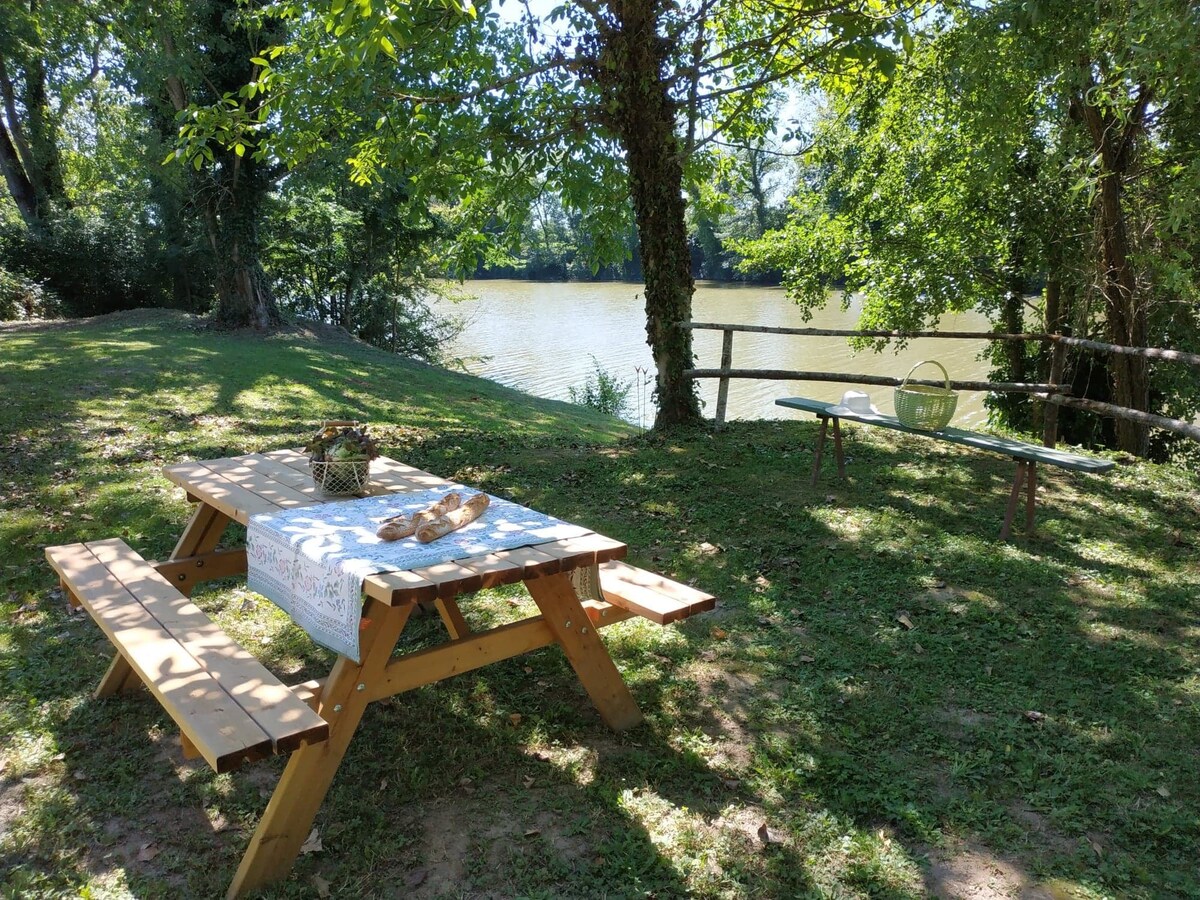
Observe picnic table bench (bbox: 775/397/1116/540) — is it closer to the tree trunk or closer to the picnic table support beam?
the picnic table support beam

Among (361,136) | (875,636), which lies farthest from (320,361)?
(875,636)

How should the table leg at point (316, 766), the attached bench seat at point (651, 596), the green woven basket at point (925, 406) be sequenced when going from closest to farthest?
the table leg at point (316, 766) < the attached bench seat at point (651, 596) < the green woven basket at point (925, 406)

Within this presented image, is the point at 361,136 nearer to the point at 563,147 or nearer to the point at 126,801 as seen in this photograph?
the point at 563,147

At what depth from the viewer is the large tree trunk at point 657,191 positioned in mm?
6887

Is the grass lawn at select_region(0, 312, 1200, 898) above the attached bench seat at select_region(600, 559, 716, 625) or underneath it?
underneath

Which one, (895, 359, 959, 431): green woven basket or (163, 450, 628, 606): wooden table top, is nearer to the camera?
(163, 450, 628, 606): wooden table top

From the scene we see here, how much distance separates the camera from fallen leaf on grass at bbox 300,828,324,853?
249 centimetres

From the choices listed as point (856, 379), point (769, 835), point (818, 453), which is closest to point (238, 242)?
point (856, 379)

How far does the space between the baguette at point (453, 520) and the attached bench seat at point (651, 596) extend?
1.81 ft

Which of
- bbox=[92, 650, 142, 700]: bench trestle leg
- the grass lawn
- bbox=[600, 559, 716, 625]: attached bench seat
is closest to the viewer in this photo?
Result: the grass lawn

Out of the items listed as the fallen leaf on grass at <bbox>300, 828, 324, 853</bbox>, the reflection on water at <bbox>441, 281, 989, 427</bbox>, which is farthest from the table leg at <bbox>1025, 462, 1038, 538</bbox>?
the reflection on water at <bbox>441, 281, 989, 427</bbox>

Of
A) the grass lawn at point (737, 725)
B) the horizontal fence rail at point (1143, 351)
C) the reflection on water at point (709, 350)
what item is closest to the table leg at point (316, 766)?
the grass lawn at point (737, 725)

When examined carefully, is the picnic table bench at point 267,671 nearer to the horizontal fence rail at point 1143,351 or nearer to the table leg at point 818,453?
the table leg at point 818,453

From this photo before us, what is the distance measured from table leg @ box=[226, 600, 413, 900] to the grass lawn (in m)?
0.11
